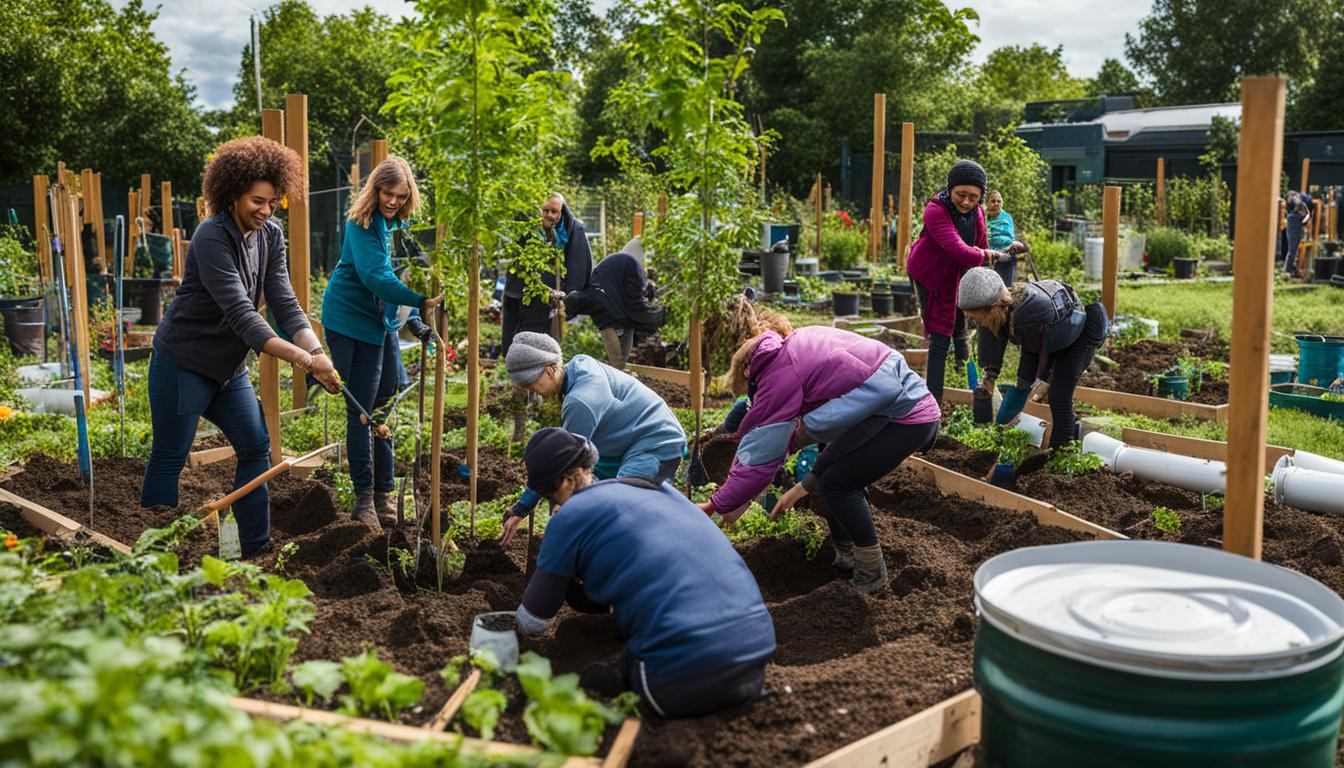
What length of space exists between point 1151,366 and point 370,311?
273 inches

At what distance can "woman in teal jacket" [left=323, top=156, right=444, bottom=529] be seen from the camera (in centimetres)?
540

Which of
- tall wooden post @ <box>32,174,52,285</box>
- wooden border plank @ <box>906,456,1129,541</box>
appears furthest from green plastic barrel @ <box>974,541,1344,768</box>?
tall wooden post @ <box>32,174,52,285</box>

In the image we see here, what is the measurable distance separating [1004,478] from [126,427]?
545 centimetres

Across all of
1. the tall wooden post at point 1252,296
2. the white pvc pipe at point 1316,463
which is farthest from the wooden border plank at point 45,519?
the white pvc pipe at point 1316,463

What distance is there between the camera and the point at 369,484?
5730 mm

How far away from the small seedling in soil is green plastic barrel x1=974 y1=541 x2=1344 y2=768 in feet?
7.45

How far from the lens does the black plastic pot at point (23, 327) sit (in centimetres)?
1080

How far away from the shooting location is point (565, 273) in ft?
27.7

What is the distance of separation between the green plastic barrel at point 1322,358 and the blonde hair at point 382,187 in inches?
261

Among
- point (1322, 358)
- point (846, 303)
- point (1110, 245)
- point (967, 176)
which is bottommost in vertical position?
point (1322, 358)

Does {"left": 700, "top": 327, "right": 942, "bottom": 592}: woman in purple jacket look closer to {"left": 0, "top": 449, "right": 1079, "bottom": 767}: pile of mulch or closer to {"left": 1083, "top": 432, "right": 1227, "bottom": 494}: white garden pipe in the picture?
{"left": 0, "top": 449, "right": 1079, "bottom": 767}: pile of mulch

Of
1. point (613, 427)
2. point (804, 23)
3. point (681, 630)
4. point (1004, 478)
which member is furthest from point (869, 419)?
point (804, 23)

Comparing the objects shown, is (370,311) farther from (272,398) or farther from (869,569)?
(869,569)

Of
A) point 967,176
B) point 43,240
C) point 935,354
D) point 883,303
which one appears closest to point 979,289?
point 967,176
